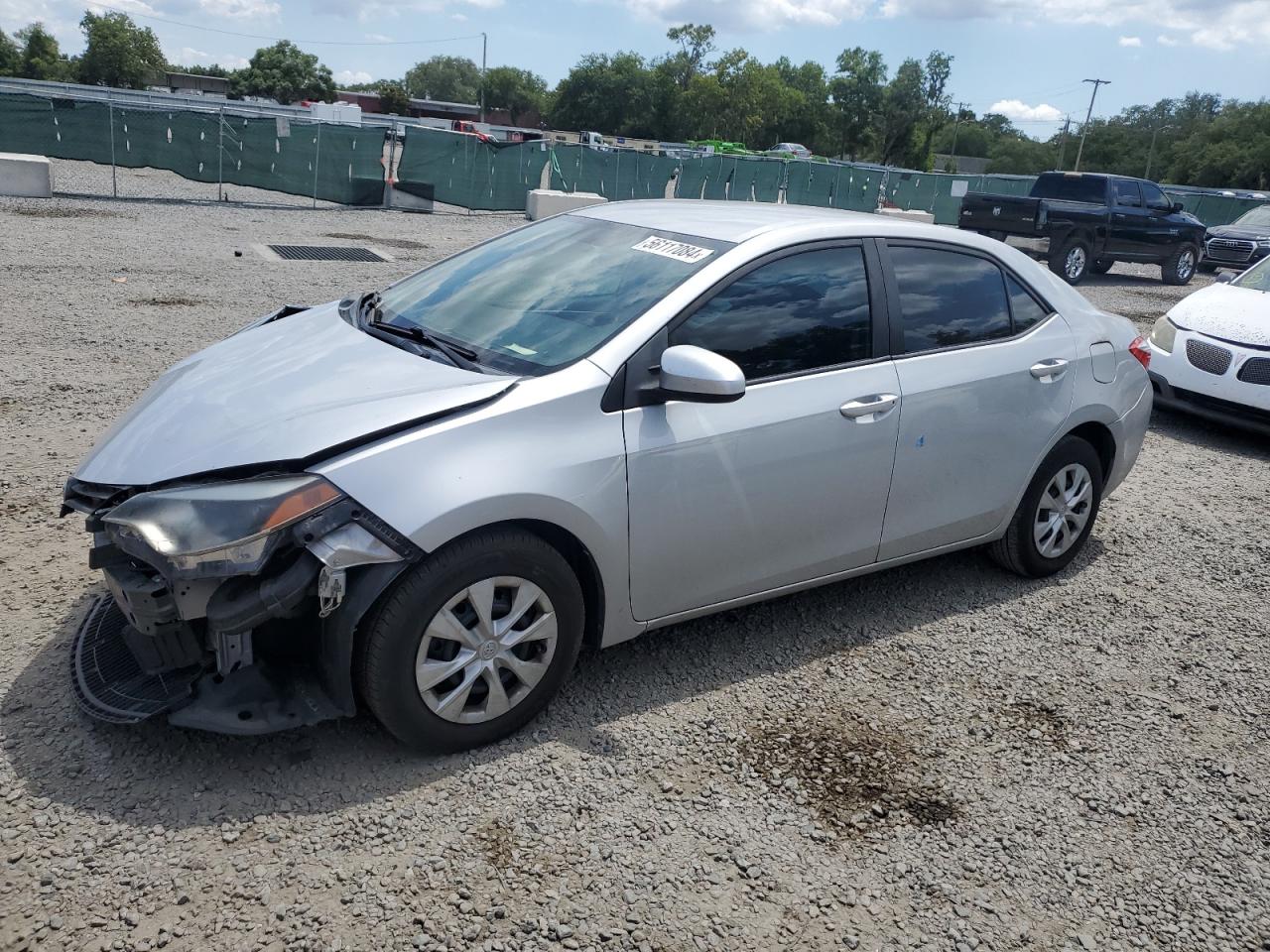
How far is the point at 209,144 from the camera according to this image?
61.8 ft

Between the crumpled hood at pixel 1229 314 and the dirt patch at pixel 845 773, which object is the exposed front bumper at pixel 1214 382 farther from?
the dirt patch at pixel 845 773


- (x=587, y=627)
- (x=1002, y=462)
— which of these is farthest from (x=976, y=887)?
(x=1002, y=462)

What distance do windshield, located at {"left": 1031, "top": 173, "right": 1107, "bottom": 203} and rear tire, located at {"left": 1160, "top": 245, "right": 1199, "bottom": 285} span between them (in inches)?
88.4

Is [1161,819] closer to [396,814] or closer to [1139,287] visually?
[396,814]

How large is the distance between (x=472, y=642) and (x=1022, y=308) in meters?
2.98

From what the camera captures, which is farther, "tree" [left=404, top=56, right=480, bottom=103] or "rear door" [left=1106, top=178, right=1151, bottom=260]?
"tree" [left=404, top=56, right=480, bottom=103]

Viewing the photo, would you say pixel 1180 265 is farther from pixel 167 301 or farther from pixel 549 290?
pixel 549 290

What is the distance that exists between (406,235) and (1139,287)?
520 inches

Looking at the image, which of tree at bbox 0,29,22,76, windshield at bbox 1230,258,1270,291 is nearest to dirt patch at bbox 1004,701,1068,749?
windshield at bbox 1230,258,1270,291

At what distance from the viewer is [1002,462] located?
434 cm

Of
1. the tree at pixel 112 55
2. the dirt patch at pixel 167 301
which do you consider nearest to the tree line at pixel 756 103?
the tree at pixel 112 55

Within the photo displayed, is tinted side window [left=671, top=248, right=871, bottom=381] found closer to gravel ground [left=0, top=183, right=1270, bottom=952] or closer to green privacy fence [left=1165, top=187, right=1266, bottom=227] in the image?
gravel ground [left=0, top=183, right=1270, bottom=952]

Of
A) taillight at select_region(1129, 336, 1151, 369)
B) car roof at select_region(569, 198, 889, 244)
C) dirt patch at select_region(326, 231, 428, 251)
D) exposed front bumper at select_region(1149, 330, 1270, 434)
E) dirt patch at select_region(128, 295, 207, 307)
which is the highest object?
car roof at select_region(569, 198, 889, 244)

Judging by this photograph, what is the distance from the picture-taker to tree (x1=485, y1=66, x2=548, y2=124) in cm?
13638
